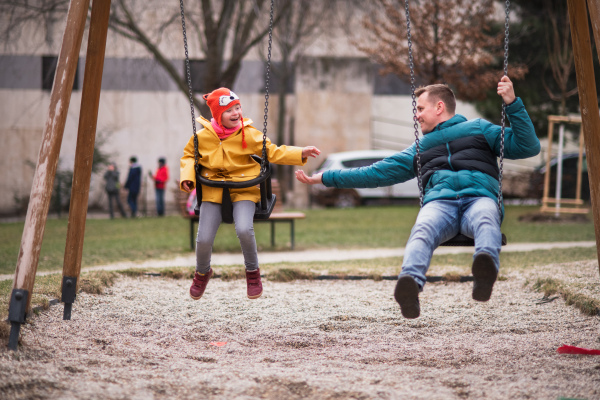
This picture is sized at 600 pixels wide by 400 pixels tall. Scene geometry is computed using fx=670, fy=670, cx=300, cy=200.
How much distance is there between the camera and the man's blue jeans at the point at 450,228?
3.87 meters

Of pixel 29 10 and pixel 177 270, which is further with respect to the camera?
pixel 29 10

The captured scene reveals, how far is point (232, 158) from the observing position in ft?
16.3

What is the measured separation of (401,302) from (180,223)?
12716mm

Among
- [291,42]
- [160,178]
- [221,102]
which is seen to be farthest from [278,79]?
[221,102]

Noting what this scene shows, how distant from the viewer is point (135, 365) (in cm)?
406

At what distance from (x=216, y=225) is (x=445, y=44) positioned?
37.5 ft

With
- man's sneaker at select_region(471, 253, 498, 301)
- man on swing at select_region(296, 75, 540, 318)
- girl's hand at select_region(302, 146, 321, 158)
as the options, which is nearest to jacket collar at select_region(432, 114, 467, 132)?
man on swing at select_region(296, 75, 540, 318)

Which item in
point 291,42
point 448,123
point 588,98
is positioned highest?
point 291,42

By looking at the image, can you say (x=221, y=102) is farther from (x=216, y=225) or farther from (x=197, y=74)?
(x=197, y=74)

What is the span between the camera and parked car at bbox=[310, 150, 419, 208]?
792 inches

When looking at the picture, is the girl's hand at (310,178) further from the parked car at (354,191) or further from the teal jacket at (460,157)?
the parked car at (354,191)

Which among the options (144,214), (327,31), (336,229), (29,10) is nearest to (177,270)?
(336,229)

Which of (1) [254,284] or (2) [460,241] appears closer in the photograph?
(2) [460,241]

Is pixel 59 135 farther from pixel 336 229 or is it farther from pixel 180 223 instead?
pixel 180 223
